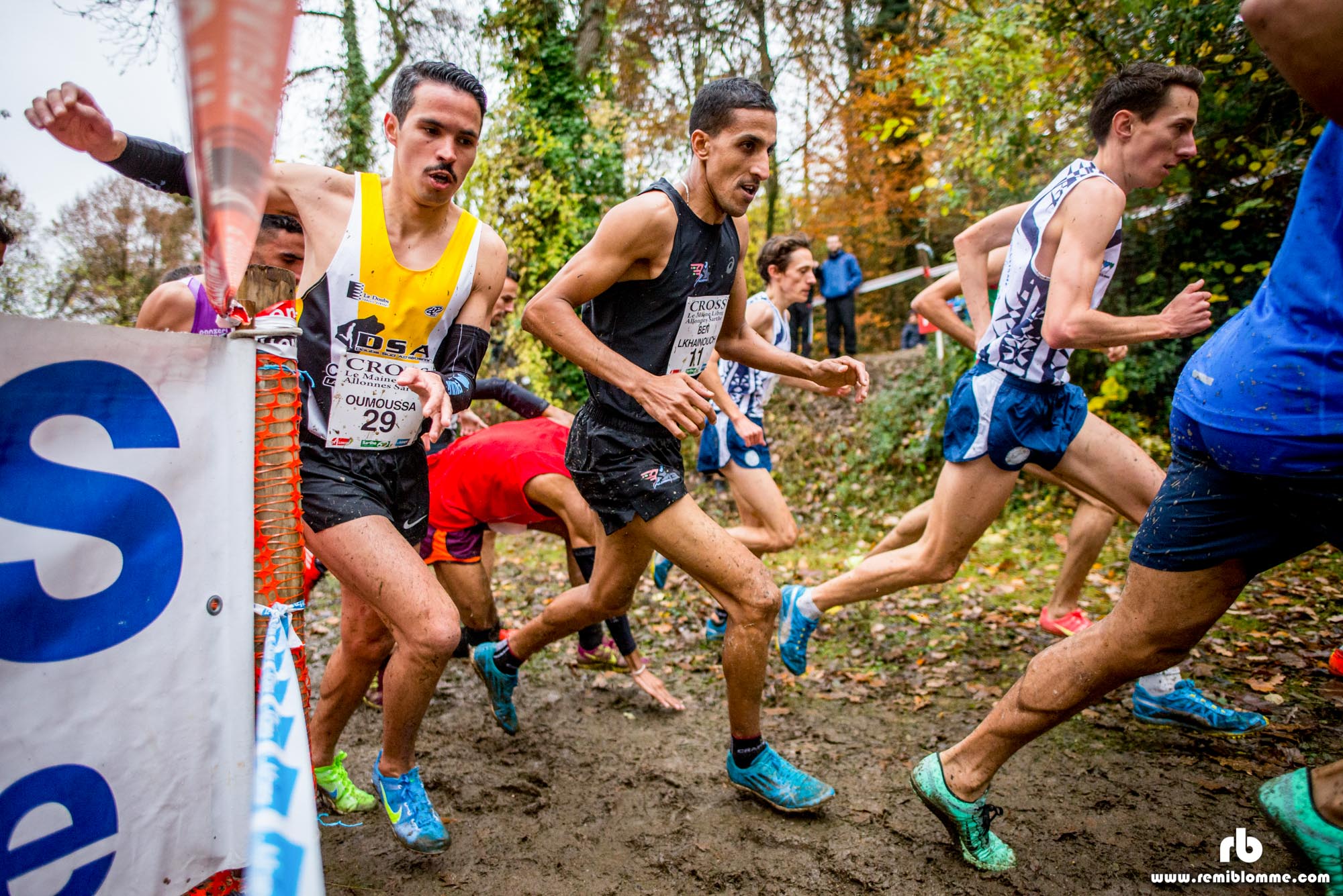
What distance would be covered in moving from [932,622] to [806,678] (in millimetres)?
1127

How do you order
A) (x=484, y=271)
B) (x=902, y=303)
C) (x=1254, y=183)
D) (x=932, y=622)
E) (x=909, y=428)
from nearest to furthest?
(x=484, y=271), (x=932, y=622), (x=1254, y=183), (x=909, y=428), (x=902, y=303)

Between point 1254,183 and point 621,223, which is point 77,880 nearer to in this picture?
point 621,223

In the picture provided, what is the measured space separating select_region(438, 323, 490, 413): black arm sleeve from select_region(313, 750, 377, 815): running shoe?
1432 millimetres

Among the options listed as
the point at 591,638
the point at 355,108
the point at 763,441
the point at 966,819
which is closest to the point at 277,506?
the point at 966,819

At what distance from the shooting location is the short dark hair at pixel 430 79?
8.56 feet

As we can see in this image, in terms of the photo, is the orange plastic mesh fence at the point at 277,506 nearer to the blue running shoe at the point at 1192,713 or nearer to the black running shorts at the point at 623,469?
the black running shorts at the point at 623,469

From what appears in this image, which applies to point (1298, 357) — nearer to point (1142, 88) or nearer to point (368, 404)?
point (1142, 88)

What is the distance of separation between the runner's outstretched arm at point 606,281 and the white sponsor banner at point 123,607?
3.56ft

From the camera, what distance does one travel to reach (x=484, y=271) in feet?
9.06

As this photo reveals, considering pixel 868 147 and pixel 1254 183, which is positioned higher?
pixel 868 147

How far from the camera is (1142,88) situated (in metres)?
2.96

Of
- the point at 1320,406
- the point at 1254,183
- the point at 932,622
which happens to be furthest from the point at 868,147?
the point at 1320,406

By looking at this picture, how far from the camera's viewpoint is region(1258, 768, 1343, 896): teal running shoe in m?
1.72

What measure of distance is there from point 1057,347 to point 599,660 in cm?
292
